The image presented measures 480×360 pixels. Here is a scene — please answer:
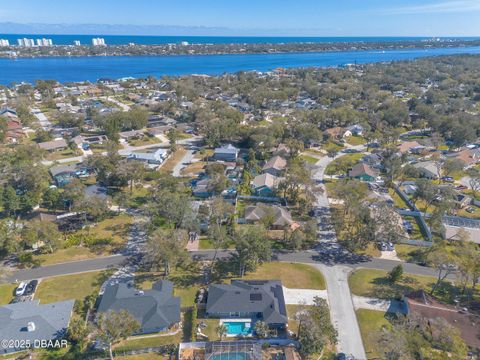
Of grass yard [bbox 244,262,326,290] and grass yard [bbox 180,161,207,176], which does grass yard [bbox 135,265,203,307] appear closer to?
grass yard [bbox 244,262,326,290]

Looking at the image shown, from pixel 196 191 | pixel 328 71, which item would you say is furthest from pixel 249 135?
pixel 328 71

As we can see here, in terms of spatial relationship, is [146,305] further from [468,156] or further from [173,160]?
[468,156]

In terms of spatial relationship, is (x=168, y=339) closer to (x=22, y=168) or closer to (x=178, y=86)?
(x=22, y=168)

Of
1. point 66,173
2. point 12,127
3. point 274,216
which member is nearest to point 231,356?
point 274,216

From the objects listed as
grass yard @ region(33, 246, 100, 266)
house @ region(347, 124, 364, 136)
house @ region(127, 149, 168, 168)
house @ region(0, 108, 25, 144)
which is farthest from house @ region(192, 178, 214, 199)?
house @ region(0, 108, 25, 144)

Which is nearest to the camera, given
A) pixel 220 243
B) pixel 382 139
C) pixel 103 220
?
pixel 220 243

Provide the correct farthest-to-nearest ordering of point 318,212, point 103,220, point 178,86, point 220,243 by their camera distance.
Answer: point 178,86 → point 318,212 → point 103,220 → point 220,243

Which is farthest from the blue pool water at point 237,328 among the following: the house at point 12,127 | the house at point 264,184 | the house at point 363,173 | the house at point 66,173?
the house at point 12,127
